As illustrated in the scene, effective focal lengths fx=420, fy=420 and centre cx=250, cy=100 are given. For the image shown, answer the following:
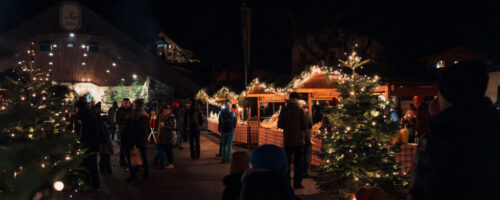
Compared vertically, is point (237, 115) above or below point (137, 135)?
above

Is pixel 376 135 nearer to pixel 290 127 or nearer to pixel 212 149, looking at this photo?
pixel 290 127

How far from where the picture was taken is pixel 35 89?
24.0 ft

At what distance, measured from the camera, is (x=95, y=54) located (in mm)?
31188

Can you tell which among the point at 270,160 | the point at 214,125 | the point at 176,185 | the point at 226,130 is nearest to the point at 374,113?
the point at 270,160

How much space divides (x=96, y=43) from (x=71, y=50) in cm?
406

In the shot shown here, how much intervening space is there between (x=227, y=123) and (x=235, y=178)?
8886 mm

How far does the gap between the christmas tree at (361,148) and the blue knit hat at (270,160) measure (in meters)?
4.02

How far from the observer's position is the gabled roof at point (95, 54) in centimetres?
2605

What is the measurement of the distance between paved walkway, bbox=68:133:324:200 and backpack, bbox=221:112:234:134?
38.8 inches

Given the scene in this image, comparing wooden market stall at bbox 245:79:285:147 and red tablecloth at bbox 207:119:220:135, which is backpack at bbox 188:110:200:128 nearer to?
wooden market stall at bbox 245:79:285:147

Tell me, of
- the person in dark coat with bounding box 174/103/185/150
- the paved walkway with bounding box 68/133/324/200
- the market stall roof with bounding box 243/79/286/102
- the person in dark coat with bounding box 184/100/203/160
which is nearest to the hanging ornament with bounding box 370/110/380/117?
the paved walkway with bounding box 68/133/324/200

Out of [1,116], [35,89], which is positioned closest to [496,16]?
[35,89]

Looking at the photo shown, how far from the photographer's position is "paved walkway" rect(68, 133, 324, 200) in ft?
26.4

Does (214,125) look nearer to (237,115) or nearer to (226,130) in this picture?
(237,115)
